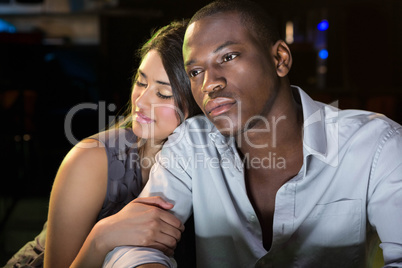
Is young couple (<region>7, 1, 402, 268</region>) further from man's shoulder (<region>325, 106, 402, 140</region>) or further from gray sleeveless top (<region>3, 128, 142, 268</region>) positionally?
gray sleeveless top (<region>3, 128, 142, 268</region>)

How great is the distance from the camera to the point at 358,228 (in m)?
1.48

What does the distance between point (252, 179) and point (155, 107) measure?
57cm

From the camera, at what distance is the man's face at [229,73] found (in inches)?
58.3

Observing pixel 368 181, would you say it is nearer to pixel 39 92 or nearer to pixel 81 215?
pixel 81 215

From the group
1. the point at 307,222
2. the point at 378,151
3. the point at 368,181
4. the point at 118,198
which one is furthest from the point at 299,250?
the point at 118,198

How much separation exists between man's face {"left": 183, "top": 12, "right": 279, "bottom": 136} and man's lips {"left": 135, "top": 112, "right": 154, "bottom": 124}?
38 centimetres

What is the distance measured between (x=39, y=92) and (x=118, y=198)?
4836mm

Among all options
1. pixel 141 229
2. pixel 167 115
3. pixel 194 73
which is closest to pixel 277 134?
pixel 194 73

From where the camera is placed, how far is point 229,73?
1.48m

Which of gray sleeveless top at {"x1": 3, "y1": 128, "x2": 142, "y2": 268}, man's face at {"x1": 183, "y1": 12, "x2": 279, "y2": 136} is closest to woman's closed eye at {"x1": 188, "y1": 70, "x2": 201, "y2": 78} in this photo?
man's face at {"x1": 183, "y1": 12, "x2": 279, "y2": 136}

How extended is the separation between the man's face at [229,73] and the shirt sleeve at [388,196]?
447mm

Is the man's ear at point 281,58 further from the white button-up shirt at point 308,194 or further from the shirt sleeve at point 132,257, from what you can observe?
the shirt sleeve at point 132,257

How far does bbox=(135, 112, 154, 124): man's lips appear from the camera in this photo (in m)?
1.88

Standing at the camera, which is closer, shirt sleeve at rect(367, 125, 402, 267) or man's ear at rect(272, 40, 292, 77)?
shirt sleeve at rect(367, 125, 402, 267)
